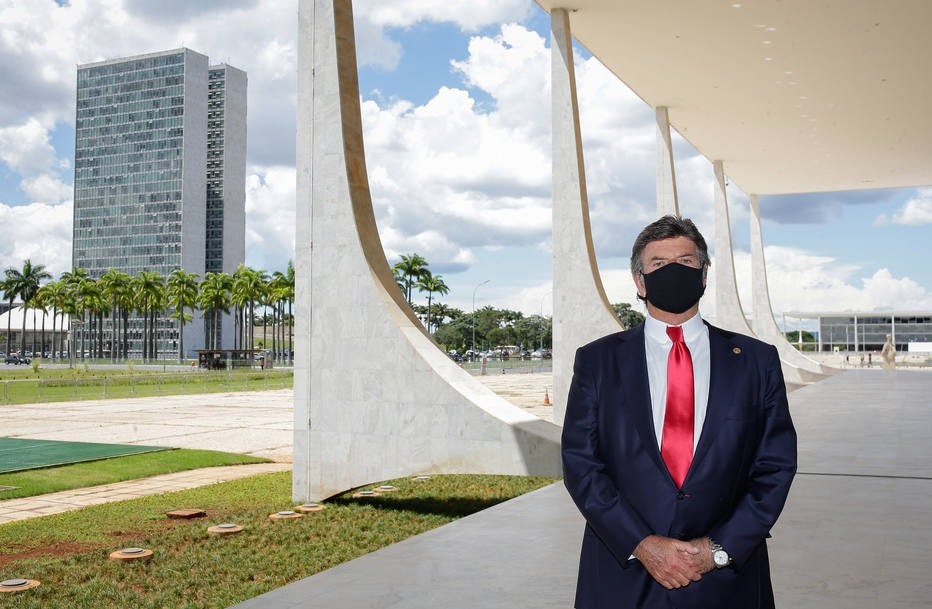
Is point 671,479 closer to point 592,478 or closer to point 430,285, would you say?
point 592,478

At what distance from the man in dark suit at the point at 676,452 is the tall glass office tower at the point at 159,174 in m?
140

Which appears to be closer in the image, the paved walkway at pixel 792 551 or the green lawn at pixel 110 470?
the paved walkway at pixel 792 551

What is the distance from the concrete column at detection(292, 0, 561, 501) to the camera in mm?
9781

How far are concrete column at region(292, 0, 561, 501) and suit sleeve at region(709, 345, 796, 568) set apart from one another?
711 centimetres

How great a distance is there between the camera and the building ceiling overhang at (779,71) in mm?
15570

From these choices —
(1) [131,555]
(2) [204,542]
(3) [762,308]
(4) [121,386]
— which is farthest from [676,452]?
(4) [121,386]

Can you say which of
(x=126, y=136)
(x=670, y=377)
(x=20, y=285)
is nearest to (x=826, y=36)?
(x=670, y=377)

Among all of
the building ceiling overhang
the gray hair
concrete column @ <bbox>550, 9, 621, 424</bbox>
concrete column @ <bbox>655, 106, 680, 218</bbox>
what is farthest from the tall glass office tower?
the gray hair

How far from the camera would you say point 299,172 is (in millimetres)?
10664

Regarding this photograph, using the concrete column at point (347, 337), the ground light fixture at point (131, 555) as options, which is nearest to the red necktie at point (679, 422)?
the ground light fixture at point (131, 555)

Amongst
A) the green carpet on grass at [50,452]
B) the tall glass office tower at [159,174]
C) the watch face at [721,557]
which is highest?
the tall glass office tower at [159,174]

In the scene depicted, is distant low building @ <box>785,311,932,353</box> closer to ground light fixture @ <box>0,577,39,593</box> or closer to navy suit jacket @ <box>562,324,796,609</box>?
ground light fixture @ <box>0,577,39,593</box>

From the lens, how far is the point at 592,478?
2406 mm

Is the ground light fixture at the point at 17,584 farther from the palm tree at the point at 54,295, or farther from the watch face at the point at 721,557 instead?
the palm tree at the point at 54,295
